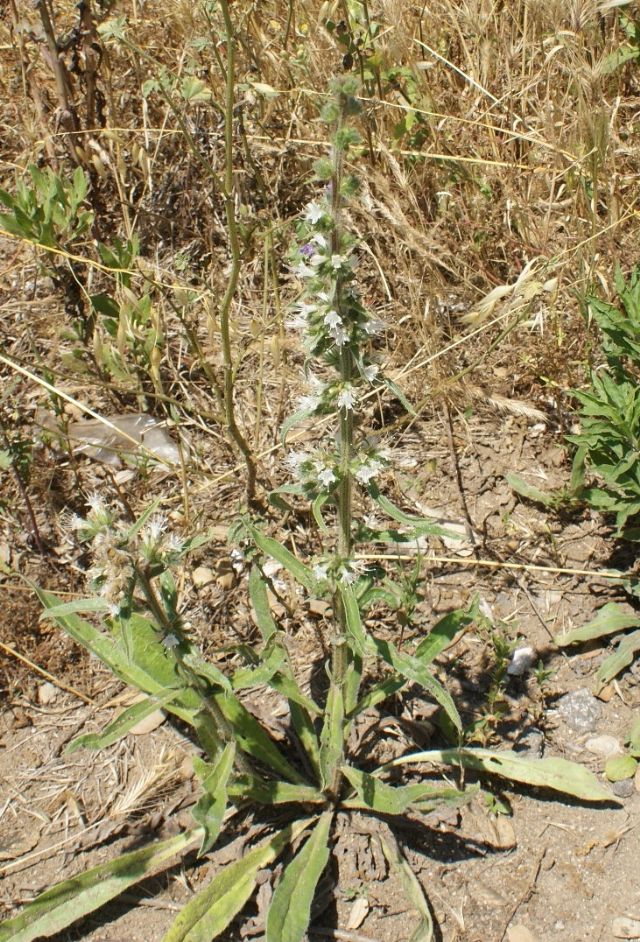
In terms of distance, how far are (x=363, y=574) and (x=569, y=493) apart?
53.7 inches

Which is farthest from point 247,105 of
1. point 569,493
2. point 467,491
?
point 569,493

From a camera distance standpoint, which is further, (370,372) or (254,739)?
(254,739)

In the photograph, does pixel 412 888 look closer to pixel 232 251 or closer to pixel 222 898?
pixel 222 898

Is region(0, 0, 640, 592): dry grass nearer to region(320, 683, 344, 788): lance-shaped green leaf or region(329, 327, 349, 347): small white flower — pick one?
region(320, 683, 344, 788): lance-shaped green leaf

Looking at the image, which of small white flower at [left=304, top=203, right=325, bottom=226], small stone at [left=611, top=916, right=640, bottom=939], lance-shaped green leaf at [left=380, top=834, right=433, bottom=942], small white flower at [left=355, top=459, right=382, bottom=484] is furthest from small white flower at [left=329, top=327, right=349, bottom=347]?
small stone at [left=611, top=916, right=640, bottom=939]

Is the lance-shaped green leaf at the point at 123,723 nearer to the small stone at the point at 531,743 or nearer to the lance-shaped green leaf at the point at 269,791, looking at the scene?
the lance-shaped green leaf at the point at 269,791

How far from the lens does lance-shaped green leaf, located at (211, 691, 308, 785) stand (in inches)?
117

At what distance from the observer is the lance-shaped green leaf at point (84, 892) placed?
2604 millimetres

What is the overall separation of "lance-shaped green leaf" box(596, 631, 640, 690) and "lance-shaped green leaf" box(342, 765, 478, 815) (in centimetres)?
83

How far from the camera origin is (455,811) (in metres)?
2.99

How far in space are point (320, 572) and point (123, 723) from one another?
69 centimetres

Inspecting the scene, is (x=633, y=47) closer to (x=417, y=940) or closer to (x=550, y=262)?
(x=550, y=262)

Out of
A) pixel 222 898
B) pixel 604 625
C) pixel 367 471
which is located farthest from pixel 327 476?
pixel 604 625

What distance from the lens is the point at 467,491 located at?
385 centimetres
